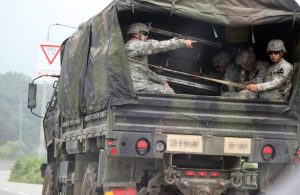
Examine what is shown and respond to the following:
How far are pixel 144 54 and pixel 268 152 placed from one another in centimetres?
188

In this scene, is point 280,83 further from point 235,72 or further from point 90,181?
point 90,181

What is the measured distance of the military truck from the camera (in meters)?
8.16

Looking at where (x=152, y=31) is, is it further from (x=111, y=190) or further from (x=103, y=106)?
(x=111, y=190)

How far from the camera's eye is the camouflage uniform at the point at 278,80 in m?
8.77

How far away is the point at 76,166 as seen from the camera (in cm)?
1064

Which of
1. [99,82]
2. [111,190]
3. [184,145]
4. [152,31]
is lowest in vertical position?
[111,190]

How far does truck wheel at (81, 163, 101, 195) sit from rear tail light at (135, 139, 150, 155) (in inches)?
40.5

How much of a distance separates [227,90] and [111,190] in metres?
2.25

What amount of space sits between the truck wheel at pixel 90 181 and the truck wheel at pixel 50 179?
10.5 feet

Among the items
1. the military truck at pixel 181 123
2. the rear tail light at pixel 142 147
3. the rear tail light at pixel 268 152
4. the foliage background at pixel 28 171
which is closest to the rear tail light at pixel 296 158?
the military truck at pixel 181 123

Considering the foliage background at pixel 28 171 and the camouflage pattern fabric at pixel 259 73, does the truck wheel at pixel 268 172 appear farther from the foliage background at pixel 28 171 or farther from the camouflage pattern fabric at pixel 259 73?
the foliage background at pixel 28 171

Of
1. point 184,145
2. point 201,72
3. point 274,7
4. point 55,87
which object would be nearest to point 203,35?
point 201,72

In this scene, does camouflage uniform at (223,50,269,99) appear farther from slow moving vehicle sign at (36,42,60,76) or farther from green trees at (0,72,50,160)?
green trees at (0,72,50,160)

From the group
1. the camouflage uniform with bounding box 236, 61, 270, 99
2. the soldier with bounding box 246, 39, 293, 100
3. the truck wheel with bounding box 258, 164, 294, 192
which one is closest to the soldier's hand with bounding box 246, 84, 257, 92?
the soldier with bounding box 246, 39, 293, 100
